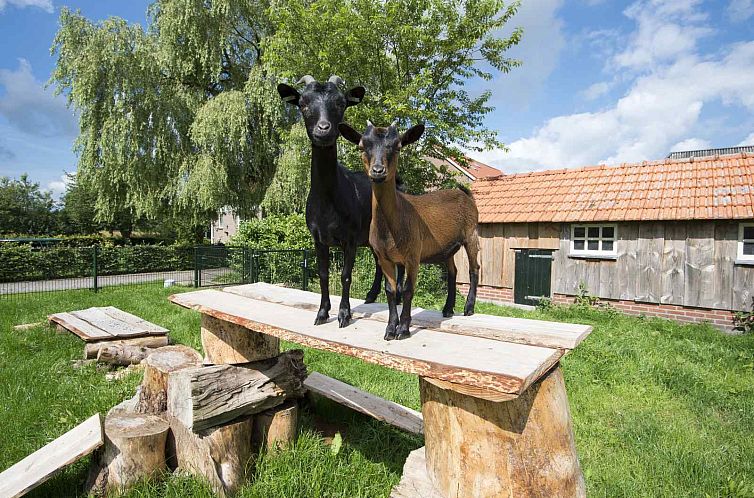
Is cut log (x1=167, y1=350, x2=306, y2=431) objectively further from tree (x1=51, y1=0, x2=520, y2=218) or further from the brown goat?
tree (x1=51, y1=0, x2=520, y2=218)

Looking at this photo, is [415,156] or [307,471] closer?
[307,471]

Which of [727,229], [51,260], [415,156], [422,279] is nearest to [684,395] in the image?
[727,229]

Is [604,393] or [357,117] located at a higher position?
[357,117]

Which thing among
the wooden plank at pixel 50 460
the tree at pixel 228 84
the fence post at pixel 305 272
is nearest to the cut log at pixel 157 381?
the wooden plank at pixel 50 460

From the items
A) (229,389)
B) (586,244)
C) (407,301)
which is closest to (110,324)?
(229,389)

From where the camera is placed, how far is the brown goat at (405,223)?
213cm

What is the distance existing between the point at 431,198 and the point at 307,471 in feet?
7.38

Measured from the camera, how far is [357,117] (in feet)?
37.7

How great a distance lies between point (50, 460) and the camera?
2895 millimetres

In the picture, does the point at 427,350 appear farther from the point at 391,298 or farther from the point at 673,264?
the point at 673,264

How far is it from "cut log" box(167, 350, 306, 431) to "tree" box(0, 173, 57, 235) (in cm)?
4175

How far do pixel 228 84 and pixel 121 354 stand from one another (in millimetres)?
15504

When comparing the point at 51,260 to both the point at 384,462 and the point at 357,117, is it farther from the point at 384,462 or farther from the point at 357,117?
the point at 384,462

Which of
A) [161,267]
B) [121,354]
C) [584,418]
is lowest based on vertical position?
[584,418]
